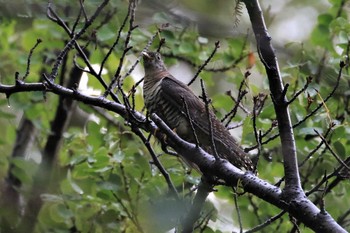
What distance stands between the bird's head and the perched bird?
151 millimetres

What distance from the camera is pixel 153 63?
6043 millimetres

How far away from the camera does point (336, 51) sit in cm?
596

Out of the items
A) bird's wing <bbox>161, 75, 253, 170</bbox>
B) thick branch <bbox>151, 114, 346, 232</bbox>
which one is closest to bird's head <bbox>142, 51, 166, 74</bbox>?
bird's wing <bbox>161, 75, 253, 170</bbox>

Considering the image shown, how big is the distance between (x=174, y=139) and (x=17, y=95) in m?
3.29

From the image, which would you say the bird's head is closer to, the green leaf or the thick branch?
the green leaf

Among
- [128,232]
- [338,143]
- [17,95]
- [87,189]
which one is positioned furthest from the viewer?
[17,95]

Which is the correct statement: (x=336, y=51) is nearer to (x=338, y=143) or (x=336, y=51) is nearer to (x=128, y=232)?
(x=338, y=143)

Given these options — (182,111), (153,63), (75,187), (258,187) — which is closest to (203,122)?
(182,111)

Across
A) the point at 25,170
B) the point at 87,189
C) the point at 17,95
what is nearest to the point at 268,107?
the point at 87,189

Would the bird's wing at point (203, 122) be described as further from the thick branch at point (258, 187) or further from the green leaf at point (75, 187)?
the green leaf at point (75, 187)

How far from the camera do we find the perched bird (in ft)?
16.1

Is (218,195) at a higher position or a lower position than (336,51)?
lower

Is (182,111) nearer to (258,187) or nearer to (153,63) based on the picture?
(153,63)

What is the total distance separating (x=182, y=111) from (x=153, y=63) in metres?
1.05
